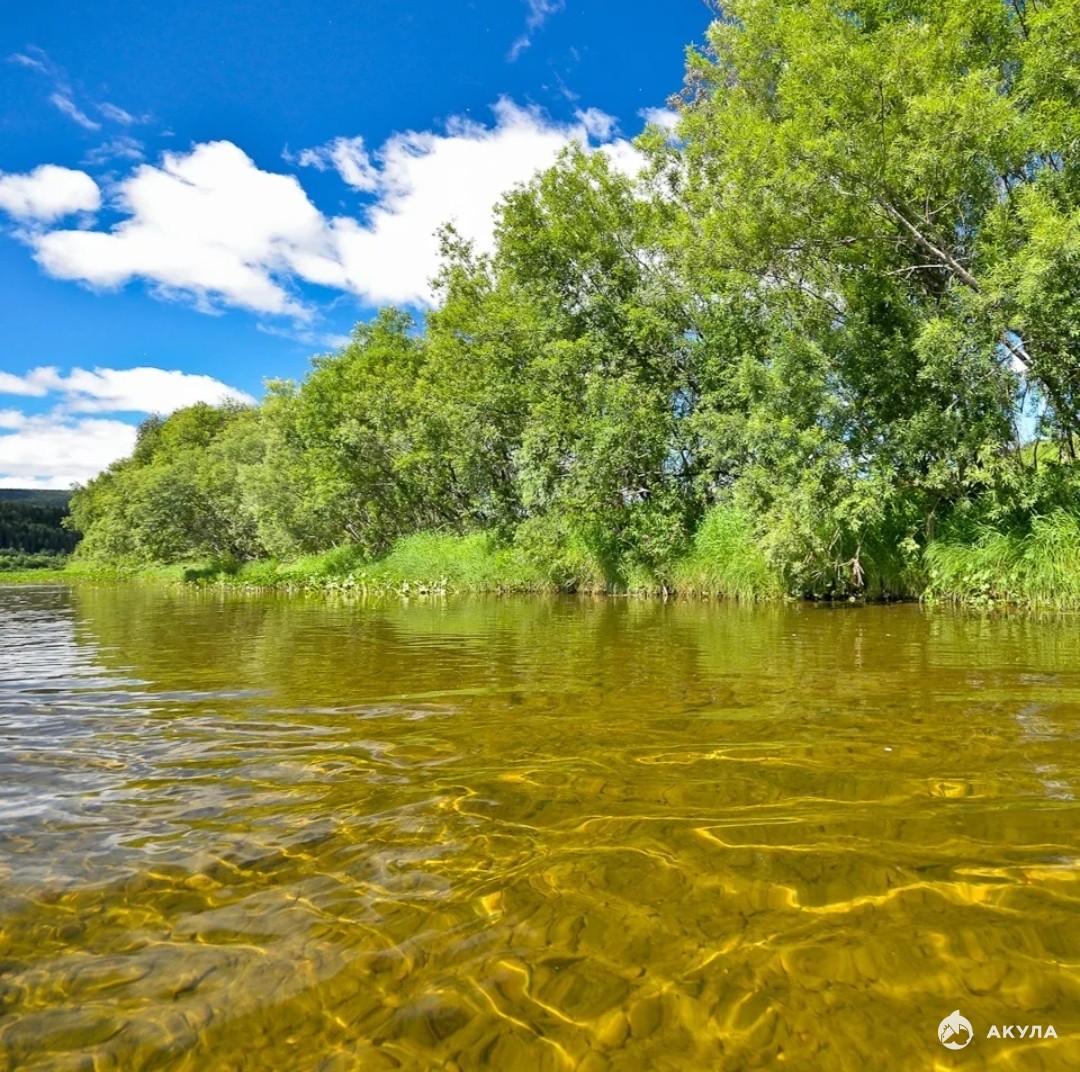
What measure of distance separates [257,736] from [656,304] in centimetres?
2076

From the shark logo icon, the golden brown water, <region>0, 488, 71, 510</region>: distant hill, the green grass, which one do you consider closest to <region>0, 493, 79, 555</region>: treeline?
<region>0, 488, 71, 510</region>: distant hill

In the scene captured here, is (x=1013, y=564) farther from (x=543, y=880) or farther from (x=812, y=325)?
(x=543, y=880)

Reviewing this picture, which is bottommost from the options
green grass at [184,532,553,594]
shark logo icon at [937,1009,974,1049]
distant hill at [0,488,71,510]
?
shark logo icon at [937,1009,974,1049]

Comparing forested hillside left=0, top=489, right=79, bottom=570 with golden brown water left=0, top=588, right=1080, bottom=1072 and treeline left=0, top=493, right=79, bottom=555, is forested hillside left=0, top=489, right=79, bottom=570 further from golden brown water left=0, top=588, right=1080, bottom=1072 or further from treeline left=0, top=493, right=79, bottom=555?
golden brown water left=0, top=588, right=1080, bottom=1072

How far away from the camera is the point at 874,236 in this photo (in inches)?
644

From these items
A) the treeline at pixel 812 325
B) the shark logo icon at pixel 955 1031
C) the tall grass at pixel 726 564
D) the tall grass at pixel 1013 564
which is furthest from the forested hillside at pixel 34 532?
the shark logo icon at pixel 955 1031

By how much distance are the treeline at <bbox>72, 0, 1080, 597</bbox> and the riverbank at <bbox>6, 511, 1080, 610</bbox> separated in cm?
9

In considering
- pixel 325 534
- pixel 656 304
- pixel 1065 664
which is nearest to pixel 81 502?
pixel 325 534

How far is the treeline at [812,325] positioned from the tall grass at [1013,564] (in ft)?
0.20

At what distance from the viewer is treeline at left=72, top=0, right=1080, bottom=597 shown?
47.3ft

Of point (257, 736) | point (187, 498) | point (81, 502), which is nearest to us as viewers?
point (257, 736)

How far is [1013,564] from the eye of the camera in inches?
547

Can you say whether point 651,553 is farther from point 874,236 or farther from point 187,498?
point 187,498

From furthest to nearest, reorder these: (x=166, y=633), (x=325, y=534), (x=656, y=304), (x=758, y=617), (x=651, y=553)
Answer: (x=325, y=534) < (x=656, y=304) < (x=651, y=553) < (x=758, y=617) < (x=166, y=633)
